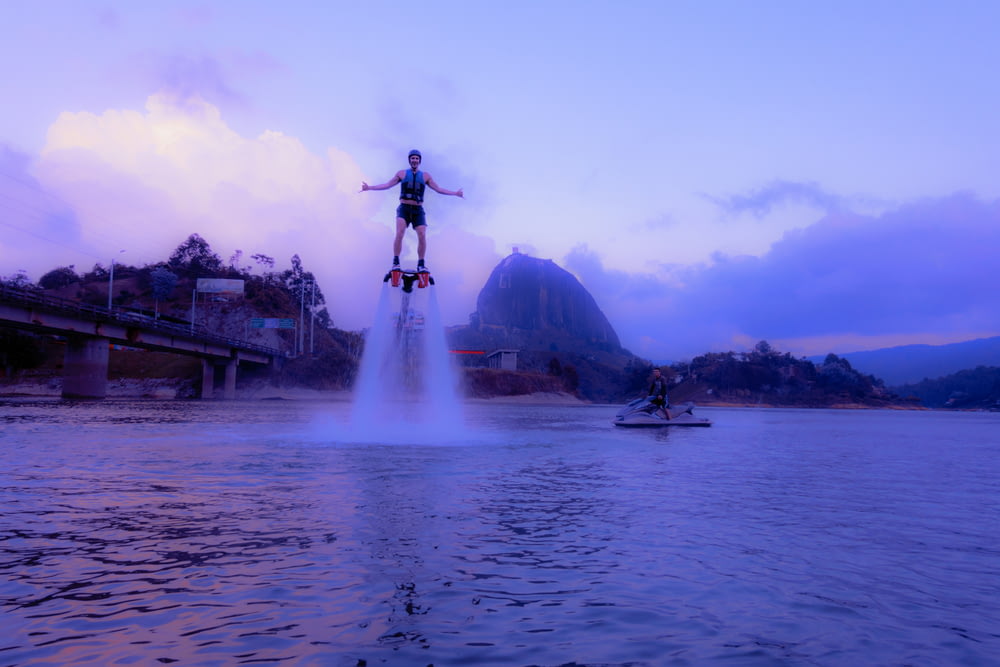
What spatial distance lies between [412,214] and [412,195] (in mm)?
750

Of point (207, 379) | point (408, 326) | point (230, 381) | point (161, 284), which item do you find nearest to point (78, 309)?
point (207, 379)

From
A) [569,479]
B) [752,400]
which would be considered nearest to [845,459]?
[569,479]

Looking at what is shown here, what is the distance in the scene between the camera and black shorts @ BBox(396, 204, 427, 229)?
72.5 ft

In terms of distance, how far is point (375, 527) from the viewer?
30.6ft

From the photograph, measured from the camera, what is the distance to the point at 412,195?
21828 mm

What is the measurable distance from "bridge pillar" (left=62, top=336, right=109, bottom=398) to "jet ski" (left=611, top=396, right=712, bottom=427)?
64.8 metres

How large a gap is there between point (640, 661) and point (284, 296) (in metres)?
174

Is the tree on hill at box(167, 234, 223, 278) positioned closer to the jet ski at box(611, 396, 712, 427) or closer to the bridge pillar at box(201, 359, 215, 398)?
the bridge pillar at box(201, 359, 215, 398)

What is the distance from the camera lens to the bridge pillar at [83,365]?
78062 millimetres

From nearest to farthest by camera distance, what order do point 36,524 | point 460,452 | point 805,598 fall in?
1. point 805,598
2. point 36,524
3. point 460,452

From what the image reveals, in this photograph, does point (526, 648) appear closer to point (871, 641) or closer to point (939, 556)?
point (871, 641)

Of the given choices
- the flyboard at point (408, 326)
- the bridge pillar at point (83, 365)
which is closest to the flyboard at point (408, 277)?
the flyboard at point (408, 326)

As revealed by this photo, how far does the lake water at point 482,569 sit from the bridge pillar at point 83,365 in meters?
71.9

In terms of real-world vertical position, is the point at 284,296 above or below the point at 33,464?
above
